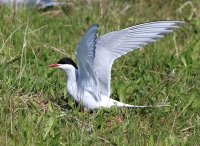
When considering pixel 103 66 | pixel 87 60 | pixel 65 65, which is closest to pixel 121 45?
pixel 103 66

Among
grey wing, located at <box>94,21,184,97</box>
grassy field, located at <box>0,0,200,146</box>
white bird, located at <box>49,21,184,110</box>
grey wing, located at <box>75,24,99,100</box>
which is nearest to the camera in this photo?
grey wing, located at <box>75,24,99,100</box>

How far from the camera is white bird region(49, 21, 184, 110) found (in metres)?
5.25

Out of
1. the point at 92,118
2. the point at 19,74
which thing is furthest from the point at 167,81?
the point at 19,74

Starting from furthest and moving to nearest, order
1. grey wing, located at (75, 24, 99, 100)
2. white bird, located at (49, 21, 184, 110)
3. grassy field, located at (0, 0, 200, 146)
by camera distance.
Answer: white bird, located at (49, 21, 184, 110) < grassy field, located at (0, 0, 200, 146) < grey wing, located at (75, 24, 99, 100)

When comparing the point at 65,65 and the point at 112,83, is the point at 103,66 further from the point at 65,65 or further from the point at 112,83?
the point at 112,83

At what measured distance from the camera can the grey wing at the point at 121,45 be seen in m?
5.38

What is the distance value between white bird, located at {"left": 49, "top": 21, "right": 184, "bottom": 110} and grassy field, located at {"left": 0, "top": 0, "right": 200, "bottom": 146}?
118mm

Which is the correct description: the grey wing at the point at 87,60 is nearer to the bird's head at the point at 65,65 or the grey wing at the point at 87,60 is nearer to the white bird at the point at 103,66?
the white bird at the point at 103,66

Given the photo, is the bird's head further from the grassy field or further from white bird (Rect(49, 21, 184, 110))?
the grassy field

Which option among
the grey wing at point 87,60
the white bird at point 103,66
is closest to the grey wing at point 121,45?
the white bird at point 103,66

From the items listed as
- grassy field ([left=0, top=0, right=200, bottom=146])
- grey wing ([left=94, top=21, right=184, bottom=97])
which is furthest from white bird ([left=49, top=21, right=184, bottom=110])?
grassy field ([left=0, top=0, right=200, bottom=146])

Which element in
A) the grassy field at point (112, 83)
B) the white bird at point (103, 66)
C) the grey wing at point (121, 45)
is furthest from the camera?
the grey wing at point (121, 45)

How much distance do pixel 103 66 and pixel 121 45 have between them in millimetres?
266

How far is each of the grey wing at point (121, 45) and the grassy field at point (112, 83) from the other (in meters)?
0.20
